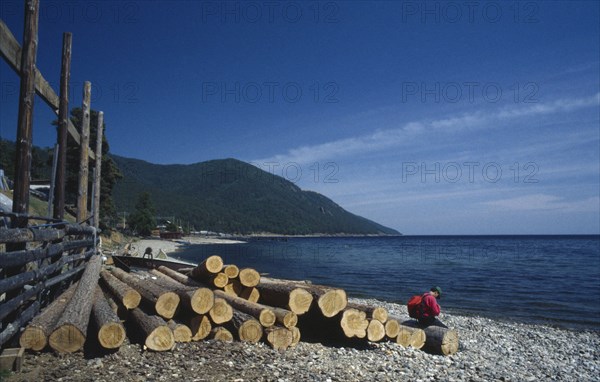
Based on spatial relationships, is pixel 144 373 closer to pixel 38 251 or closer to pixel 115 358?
pixel 115 358

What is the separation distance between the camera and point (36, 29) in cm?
626

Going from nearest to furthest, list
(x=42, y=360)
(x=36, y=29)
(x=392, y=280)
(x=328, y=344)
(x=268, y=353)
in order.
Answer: (x=42, y=360), (x=36, y=29), (x=268, y=353), (x=328, y=344), (x=392, y=280)

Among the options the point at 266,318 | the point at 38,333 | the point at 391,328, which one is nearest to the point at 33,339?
the point at 38,333

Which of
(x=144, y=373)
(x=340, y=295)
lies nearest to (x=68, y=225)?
(x=144, y=373)

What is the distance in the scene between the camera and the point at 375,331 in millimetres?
8242

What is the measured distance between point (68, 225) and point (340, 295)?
5.95m

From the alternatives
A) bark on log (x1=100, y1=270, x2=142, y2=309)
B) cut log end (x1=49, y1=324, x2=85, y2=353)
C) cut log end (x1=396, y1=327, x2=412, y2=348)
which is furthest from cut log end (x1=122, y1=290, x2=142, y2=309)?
cut log end (x1=396, y1=327, x2=412, y2=348)

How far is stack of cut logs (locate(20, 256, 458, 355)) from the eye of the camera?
5868mm

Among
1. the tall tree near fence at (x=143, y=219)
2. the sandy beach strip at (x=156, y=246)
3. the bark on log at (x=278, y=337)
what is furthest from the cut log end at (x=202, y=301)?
the tall tree near fence at (x=143, y=219)

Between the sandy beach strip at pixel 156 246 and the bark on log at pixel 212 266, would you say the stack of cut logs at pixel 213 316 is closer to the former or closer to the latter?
the bark on log at pixel 212 266

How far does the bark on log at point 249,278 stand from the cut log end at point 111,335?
3440mm

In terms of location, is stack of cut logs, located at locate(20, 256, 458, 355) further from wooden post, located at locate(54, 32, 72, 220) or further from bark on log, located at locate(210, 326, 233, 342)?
wooden post, located at locate(54, 32, 72, 220)

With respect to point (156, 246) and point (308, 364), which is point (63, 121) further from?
point (156, 246)

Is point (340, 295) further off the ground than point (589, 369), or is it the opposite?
point (340, 295)
